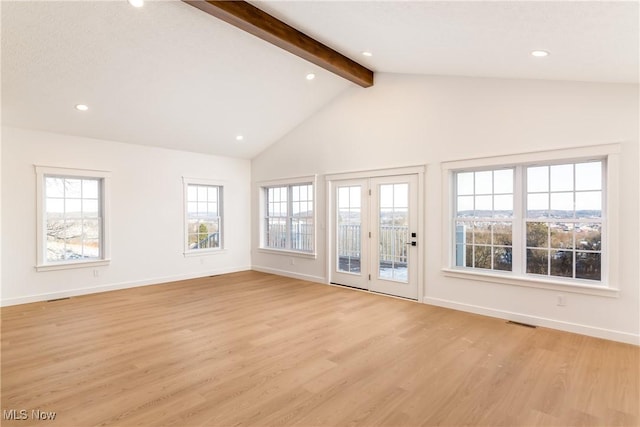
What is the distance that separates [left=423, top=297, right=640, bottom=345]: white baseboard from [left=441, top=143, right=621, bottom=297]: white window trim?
0.37m

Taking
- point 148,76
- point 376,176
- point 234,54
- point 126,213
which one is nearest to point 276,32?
point 234,54

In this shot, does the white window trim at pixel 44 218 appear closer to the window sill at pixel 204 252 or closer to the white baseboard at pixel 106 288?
the white baseboard at pixel 106 288

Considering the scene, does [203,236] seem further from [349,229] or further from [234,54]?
[234,54]

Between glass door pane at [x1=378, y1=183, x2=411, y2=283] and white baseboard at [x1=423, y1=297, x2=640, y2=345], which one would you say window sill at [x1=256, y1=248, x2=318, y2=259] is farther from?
white baseboard at [x1=423, y1=297, x2=640, y2=345]

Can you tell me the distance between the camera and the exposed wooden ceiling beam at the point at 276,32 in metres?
3.37

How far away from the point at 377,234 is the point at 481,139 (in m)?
2.11

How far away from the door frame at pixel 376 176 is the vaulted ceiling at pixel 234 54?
139 cm

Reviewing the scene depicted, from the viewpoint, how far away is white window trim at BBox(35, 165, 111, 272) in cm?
528

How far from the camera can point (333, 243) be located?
20.9ft

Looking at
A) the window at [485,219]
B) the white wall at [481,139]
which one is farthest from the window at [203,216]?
the window at [485,219]

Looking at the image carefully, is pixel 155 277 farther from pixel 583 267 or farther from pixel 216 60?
pixel 583 267

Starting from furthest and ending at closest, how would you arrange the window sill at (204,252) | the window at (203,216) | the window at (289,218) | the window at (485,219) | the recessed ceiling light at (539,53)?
the window at (203,216) < the window sill at (204,252) < the window at (289,218) < the window at (485,219) < the recessed ceiling light at (539,53)

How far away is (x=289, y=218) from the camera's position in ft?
24.1

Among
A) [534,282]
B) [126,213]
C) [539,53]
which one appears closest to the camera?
[539,53]
